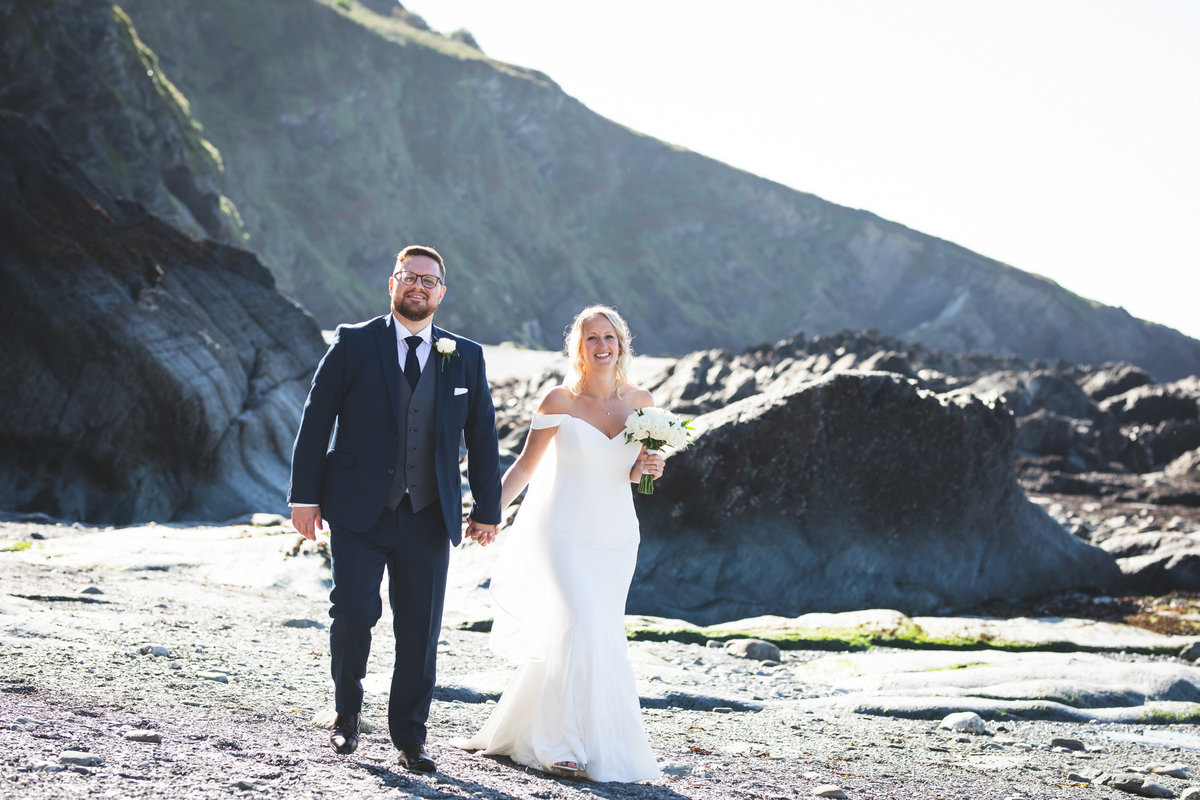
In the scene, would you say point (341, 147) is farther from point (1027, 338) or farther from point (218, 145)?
point (1027, 338)

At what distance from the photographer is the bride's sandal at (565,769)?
5512mm

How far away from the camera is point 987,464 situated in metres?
15.4

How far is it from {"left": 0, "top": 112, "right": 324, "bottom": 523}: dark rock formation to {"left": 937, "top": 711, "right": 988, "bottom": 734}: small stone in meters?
13.2

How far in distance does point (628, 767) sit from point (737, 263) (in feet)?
444

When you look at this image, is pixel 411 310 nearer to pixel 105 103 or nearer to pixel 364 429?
pixel 364 429

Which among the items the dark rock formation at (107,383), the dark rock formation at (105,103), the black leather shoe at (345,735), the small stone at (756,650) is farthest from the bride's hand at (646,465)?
the dark rock formation at (105,103)

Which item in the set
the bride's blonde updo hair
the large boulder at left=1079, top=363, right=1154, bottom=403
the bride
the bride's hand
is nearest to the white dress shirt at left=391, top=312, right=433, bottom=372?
the bride

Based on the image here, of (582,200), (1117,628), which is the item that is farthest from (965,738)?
(582,200)

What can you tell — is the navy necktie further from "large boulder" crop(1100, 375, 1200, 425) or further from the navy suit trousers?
"large boulder" crop(1100, 375, 1200, 425)

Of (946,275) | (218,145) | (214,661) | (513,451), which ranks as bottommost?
(214,661)

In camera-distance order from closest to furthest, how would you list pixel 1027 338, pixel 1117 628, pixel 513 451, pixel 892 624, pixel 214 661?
pixel 214 661 < pixel 892 624 < pixel 1117 628 < pixel 513 451 < pixel 1027 338

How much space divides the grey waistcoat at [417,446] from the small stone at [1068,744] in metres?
5.26

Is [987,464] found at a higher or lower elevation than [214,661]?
higher

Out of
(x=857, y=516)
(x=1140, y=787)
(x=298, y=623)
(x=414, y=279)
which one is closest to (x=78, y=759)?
(x=414, y=279)
